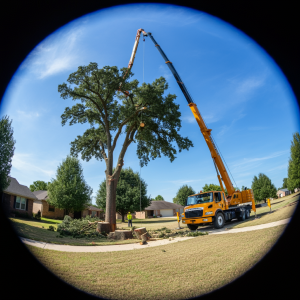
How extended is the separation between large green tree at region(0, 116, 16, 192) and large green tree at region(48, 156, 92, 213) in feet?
45.8

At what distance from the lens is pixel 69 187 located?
74.4 ft

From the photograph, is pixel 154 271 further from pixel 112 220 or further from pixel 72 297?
pixel 112 220

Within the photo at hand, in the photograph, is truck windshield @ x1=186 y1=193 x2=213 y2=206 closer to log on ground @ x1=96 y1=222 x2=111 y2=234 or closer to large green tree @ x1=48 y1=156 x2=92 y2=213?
log on ground @ x1=96 y1=222 x2=111 y2=234

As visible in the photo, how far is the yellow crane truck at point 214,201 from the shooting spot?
13883mm

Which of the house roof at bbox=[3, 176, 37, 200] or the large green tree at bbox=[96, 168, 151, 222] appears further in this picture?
the large green tree at bbox=[96, 168, 151, 222]

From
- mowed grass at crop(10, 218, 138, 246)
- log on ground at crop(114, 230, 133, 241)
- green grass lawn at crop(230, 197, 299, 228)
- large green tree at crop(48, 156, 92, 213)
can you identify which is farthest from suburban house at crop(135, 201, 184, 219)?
mowed grass at crop(10, 218, 138, 246)

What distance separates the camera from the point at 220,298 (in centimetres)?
400

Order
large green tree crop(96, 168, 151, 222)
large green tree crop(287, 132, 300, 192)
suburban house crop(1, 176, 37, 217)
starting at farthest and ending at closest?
1. large green tree crop(96, 168, 151, 222)
2. suburban house crop(1, 176, 37, 217)
3. large green tree crop(287, 132, 300, 192)

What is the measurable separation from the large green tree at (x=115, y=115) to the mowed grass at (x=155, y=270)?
9.42m

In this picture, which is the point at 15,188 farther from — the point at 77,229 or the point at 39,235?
the point at 77,229

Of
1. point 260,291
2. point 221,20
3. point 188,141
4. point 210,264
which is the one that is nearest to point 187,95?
point 188,141

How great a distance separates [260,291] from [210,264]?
6.02 feet

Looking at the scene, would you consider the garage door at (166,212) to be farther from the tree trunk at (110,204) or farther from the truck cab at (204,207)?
the truck cab at (204,207)

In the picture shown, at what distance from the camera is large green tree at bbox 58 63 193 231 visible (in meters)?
16.1
